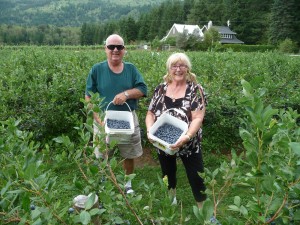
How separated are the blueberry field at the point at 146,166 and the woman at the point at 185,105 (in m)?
0.25

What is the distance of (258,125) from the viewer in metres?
1.06

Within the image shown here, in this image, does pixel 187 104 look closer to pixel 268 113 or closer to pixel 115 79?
pixel 115 79

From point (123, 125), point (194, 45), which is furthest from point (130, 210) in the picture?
point (194, 45)

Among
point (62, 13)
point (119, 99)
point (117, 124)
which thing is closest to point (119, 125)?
point (117, 124)

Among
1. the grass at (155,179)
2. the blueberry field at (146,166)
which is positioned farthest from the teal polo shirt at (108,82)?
the grass at (155,179)

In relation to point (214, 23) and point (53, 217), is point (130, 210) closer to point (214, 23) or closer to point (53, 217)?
point (53, 217)

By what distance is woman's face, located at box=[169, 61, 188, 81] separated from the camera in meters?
2.96

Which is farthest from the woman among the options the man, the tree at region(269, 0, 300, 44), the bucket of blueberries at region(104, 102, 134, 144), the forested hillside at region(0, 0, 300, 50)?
the tree at region(269, 0, 300, 44)

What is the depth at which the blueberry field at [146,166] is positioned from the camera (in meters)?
1.10

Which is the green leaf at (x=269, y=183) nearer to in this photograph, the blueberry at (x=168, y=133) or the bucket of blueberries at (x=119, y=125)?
the blueberry at (x=168, y=133)

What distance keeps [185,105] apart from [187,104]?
0.02 metres

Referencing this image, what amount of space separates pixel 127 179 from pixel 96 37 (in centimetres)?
8955

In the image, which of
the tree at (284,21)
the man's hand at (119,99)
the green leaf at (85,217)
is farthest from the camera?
the tree at (284,21)

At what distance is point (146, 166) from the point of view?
16.7 ft
